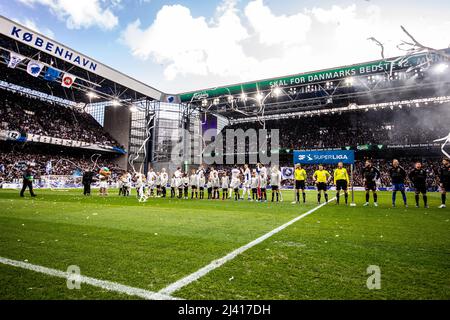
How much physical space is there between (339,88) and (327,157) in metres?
16.1

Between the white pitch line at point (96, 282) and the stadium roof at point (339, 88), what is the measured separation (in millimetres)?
21016

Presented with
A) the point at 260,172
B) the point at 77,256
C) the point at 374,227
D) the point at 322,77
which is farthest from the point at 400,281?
the point at 322,77

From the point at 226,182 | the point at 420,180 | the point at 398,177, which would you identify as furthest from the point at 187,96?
the point at 420,180

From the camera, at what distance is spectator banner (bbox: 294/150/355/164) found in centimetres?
1168

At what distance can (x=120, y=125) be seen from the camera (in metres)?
38.2

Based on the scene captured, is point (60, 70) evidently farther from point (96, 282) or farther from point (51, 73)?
point (96, 282)

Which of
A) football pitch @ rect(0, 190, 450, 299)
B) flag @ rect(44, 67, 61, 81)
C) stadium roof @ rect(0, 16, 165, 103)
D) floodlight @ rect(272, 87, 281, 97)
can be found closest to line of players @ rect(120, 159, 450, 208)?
football pitch @ rect(0, 190, 450, 299)

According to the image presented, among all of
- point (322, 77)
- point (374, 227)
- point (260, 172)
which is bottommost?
point (374, 227)

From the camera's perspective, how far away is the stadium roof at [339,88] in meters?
20.4

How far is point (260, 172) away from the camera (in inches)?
510

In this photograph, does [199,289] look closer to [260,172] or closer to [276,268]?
[276,268]

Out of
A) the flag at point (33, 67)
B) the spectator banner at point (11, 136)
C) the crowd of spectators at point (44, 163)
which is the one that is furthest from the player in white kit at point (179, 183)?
the spectator banner at point (11, 136)

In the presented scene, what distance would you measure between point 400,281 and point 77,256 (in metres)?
3.97

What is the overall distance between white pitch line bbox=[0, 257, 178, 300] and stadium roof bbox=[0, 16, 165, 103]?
22500 millimetres
